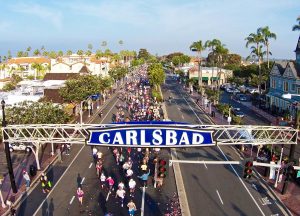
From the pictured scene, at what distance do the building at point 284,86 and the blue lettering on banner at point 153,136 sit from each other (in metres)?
33.0

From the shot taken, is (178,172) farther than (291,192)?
Yes

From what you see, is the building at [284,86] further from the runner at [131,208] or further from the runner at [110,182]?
the runner at [131,208]

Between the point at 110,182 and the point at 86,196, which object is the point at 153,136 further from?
the point at 86,196

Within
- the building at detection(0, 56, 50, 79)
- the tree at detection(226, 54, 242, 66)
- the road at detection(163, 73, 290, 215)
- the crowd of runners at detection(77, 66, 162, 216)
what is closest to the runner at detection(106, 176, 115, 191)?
the crowd of runners at detection(77, 66, 162, 216)

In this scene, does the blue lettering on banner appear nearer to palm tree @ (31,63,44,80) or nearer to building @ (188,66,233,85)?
building @ (188,66,233,85)

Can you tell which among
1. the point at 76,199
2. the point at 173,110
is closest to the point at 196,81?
the point at 173,110

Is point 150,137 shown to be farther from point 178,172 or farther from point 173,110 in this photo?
point 173,110

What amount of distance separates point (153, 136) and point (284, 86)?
134 feet

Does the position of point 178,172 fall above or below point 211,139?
below

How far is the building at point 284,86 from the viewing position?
47844mm

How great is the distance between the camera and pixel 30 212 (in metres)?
20.7

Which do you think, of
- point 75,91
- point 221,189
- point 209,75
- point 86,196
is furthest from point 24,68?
point 221,189

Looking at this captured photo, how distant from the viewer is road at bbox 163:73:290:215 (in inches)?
822

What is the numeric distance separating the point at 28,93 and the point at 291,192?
143ft
